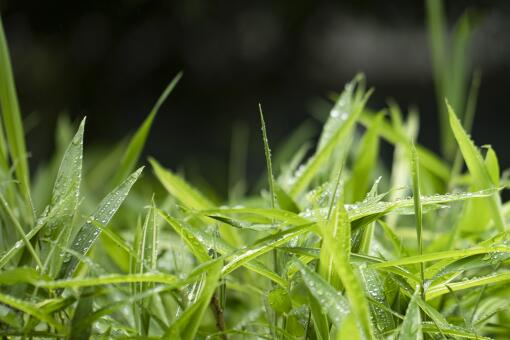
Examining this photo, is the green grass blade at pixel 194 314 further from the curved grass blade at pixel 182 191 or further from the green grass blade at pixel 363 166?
the green grass blade at pixel 363 166

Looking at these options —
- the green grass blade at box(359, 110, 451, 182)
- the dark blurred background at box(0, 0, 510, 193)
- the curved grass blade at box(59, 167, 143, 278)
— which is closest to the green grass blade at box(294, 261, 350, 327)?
the curved grass blade at box(59, 167, 143, 278)

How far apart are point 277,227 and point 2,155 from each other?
0.21 meters

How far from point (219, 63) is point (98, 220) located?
2.62 metres

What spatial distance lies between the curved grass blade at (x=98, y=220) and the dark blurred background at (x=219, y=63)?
2.04 meters

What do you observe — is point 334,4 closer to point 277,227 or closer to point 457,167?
point 457,167

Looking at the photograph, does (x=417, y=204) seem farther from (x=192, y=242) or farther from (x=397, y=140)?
(x=397, y=140)

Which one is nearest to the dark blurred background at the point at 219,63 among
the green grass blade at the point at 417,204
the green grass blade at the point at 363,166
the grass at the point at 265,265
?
the green grass blade at the point at 363,166

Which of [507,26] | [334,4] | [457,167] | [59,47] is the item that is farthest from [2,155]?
[507,26]

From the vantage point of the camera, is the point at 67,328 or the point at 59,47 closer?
the point at 67,328

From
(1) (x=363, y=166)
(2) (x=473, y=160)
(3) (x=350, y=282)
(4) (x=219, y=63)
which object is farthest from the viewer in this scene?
(4) (x=219, y=63)

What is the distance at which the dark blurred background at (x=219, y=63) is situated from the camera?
2.57 metres

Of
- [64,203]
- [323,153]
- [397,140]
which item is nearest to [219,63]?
[397,140]

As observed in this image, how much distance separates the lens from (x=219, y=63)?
296 cm

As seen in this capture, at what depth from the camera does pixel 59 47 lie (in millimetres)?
2582
